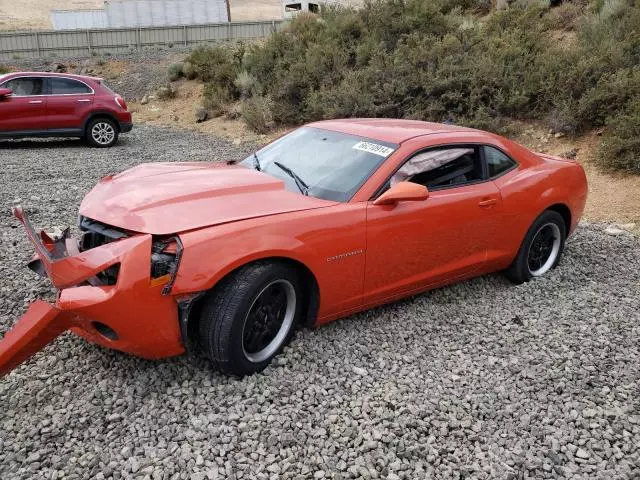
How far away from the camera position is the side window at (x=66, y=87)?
38.2 ft

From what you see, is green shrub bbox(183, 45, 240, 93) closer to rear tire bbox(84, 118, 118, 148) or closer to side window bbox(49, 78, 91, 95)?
rear tire bbox(84, 118, 118, 148)

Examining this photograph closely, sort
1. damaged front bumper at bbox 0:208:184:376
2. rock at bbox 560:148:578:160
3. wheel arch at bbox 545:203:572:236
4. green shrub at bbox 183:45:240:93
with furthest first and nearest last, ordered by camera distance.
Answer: green shrub at bbox 183:45:240:93, rock at bbox 560:148:578:160, wheel arch at bbox 545:203:572:236, damaged front bumper at bbox 0:208:184:376


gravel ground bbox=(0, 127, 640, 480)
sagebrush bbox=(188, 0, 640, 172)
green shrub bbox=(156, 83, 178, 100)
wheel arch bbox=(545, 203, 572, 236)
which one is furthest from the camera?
green shrub bbox=(156, 83, 178, 100)

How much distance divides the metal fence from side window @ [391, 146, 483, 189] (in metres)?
22.3

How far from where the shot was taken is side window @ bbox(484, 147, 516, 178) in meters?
4.73

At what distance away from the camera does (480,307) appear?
4605 mm

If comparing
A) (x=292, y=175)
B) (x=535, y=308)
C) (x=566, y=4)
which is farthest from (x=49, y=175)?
(x=566, y=4)

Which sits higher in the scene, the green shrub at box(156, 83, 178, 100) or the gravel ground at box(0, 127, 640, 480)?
the green shrub at box(156, 83, 178, 100)

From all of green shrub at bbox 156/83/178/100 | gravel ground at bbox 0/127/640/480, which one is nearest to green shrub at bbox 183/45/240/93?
green shrub at bbox 156/83/178/100

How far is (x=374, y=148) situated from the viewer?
412cm

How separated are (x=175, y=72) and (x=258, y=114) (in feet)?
24.5

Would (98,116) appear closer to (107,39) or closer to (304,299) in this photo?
(304,299)

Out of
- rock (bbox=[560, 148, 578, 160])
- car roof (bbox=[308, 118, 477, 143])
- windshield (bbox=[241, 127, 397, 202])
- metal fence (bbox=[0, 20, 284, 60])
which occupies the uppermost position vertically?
metal fence (bbox=[0, 20, 284, 60])

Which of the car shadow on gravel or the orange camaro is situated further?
the car shadow on gravel
